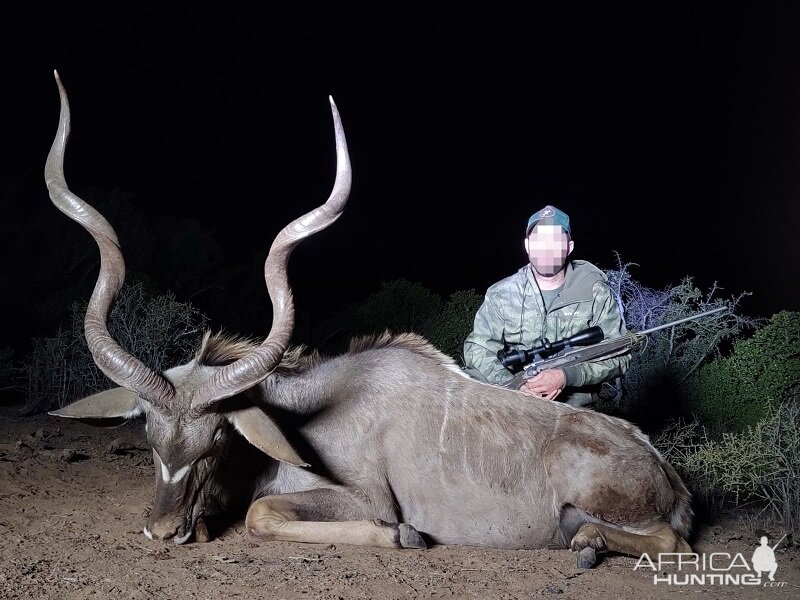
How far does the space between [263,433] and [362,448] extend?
78cm

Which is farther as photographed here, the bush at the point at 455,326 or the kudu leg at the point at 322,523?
the bush at the point at 455,326

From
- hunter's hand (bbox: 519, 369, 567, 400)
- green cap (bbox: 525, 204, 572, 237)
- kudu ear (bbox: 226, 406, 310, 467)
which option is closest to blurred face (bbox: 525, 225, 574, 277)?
green cap (bbox: 525, 204, 572, 237)

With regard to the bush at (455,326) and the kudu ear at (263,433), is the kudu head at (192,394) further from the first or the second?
the bush at (455,326)

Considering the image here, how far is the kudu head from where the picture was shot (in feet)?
14.3

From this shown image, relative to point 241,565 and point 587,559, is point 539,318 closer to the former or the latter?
point 587,559

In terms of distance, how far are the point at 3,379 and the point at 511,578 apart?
673 cm

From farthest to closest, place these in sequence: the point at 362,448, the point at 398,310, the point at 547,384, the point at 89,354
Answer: the point at 398,310 < the point at 89,354 < the point at 547,384 < the point at 362,448

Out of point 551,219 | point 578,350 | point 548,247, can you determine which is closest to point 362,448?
point 578,350

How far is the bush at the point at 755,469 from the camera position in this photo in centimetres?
598

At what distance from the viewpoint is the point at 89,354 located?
8797 mm

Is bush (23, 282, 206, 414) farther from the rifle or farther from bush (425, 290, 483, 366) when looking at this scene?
the rifle

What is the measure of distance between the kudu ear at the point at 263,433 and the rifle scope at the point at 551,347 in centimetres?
174

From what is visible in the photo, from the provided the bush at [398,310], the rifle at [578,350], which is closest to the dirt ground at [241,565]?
the rifle at [578,350]

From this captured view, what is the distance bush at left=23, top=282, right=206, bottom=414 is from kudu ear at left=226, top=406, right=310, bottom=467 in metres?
4.32
